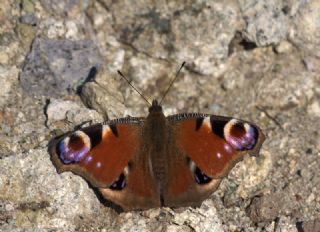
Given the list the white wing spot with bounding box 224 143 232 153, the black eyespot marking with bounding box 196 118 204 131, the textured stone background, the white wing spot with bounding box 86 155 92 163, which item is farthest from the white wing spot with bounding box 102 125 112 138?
the white wing spot with bounding box 224 143 232 153

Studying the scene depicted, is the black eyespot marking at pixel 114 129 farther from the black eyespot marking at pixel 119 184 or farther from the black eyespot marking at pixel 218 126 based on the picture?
the black eyespot marking at pixel 218 126

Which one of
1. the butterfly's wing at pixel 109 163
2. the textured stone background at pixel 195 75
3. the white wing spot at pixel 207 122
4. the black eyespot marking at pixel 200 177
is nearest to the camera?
the butterfly's wing at pixel 109 163

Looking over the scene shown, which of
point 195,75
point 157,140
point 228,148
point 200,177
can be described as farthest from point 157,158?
point 195,75

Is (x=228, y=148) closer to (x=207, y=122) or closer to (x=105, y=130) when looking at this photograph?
(x=207, y=122)

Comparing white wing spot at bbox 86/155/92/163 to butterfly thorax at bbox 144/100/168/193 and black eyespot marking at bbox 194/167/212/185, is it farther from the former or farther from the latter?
black eyespot marking at bbox 194/167/212/185

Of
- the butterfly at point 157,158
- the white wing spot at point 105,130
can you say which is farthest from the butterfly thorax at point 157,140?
the white wing spot at point 105,130
